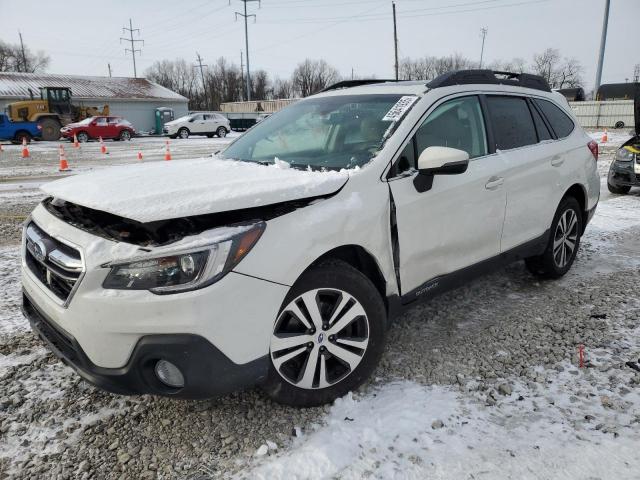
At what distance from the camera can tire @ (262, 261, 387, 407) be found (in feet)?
8.02

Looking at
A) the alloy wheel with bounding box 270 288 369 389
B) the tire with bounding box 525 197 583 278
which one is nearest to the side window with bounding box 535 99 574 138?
the tire with bounding box 525 197 583 278

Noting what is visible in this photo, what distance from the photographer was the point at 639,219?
711 cm

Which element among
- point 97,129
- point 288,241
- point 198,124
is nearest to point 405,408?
point 288,241

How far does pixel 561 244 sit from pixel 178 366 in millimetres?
3773

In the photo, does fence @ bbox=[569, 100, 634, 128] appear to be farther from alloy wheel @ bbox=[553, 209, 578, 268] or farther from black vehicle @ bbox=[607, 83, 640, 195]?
alloy wheel @ bbox=[553, 209, 578, 268]

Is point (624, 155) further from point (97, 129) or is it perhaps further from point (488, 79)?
point (97, 129)

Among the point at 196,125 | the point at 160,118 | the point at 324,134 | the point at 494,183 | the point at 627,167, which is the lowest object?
the point at 627,167

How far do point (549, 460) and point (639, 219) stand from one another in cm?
614

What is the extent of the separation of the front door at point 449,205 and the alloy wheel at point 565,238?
1126mm

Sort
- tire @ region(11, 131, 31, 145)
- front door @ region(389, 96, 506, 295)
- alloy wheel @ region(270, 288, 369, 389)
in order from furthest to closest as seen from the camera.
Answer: tire @ region(11, 131, 31, 145) < front door @ region(389, 96, 506, 295) < alloy wheel @ region(270, 288, 369, 389)

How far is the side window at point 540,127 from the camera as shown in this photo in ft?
13.9

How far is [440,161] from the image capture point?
2.84m

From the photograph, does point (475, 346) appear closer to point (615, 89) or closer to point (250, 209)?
point (250, 209)

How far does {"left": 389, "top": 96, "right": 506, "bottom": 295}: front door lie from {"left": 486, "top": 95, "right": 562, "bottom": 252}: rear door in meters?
0.14
